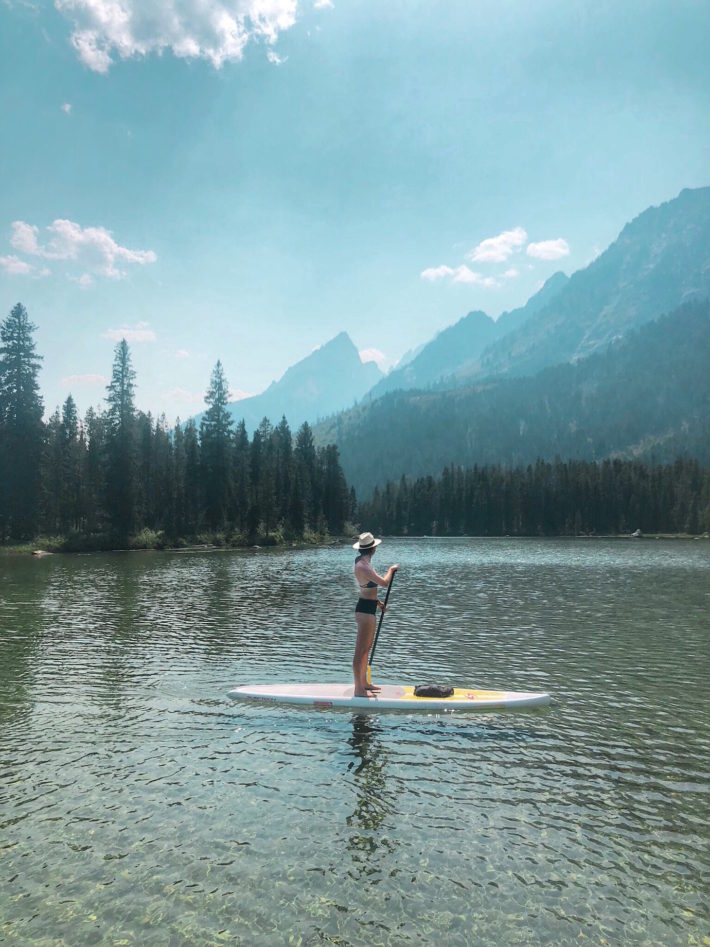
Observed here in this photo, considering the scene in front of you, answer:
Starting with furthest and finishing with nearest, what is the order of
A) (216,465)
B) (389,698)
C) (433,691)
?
(216,465) → (389,698) → (433,691)

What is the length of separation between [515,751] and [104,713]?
35.7 feet

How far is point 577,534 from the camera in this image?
195m

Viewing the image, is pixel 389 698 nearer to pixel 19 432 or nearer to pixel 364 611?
pixel 364 611

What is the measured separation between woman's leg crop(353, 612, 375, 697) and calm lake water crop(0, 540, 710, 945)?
40.3 inches

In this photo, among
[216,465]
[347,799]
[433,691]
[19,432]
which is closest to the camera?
[347,799]

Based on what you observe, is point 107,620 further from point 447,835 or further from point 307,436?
point 307,436

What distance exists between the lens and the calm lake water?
8.19m

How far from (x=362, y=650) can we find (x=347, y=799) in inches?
232

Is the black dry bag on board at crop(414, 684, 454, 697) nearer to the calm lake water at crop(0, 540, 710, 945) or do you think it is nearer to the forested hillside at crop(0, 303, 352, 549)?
the calm lake water at crop(0, 540, 710, 945)

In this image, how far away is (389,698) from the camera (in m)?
17.3

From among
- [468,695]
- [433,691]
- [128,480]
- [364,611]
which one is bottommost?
[468,695]

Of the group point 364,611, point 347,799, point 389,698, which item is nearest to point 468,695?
point 389,698

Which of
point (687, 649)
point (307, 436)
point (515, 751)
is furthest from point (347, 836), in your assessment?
point (307, 436)

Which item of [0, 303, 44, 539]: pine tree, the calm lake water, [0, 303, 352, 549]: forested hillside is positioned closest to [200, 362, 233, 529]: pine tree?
[0, 303, 352, 549]: forested hillside
